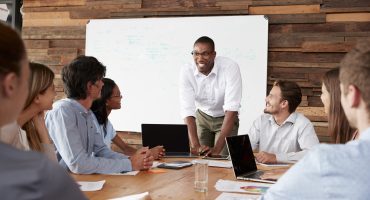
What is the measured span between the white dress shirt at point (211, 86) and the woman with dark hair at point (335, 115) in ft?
4.42

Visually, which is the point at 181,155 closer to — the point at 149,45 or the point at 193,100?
the point at 193,100

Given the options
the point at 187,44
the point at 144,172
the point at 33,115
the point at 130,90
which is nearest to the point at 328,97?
the point at 144,172

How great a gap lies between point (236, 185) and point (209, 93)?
169 centimetres

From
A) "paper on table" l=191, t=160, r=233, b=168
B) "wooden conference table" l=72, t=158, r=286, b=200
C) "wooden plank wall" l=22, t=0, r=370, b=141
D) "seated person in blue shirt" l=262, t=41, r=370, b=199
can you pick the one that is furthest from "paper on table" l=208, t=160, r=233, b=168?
"wooden plank wall" l=22, t=0, r=370, b=141

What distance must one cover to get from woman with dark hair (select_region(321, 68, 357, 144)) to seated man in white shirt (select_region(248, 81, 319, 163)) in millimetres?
735

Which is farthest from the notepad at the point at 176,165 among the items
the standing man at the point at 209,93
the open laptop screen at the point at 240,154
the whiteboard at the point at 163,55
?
the whiteboard at the point at 163,55

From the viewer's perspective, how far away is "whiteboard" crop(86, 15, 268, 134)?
14.0 feet

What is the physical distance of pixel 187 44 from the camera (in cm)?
451

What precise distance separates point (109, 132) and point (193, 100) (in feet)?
2.36

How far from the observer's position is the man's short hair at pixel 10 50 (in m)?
0.73

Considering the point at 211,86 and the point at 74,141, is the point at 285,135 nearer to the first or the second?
the point at 211,86

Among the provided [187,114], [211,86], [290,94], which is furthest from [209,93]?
[290,94]

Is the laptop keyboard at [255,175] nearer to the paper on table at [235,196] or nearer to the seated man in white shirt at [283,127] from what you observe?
the paper on table at [235,196]

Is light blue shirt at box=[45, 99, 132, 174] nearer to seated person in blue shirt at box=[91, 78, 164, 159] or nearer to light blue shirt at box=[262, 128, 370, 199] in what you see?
seated person in blue shirt at box=[91, 78, 164, 159]
